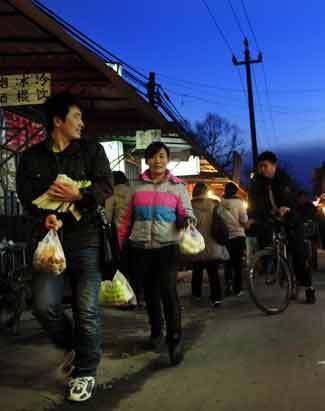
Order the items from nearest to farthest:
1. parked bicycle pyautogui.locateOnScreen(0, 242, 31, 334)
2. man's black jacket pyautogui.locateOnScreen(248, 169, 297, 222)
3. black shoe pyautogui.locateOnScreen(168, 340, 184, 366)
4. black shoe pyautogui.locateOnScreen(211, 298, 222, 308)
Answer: black shoe pyautogui.locateOnScreen(168, 340, 184, 366) < parked bicycle pyautogui.locateOnScreen(0, 242, 31, 334) < man's black jacket pyautogui.locateOnScreen(248, 169, 297, 222) < black shoe pyautogui.locateOnScreen(211, 298, 222, 308)

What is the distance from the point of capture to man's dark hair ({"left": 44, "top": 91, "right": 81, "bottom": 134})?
170 inches

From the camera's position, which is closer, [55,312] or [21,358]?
[55,312]

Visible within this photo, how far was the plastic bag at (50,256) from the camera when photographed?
3.91 metres

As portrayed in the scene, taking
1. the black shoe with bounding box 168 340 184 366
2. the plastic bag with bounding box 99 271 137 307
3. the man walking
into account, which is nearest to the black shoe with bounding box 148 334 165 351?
the black shoe with bounding box 168 340 184 366

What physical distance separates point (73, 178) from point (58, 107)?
1.76ft

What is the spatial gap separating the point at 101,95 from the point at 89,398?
544 cm

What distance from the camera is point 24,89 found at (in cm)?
753

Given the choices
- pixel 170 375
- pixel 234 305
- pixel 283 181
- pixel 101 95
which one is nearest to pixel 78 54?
pixel 101 95

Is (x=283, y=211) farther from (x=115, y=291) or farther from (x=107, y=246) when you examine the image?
(x=107, y=246)

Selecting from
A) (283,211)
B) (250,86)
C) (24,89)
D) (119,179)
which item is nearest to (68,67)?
(24,89)

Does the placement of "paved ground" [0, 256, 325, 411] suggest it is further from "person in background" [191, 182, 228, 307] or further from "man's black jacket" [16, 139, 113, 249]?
"person in background" [191, 182, 228, 307]

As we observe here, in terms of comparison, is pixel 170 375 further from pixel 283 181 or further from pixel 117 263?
pixel 283 181

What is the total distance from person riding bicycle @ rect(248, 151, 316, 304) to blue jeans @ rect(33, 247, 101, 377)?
411 cm

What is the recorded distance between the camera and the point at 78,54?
22.1ft
